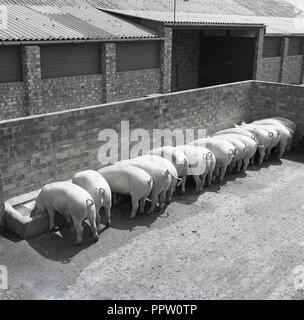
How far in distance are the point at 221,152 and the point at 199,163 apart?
2.56 feet

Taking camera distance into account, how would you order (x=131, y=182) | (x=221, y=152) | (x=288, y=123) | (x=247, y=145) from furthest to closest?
1. (x=288, y=123)
2. (x=247, y=145)
3. (x=221, y=152)
4. (x=131, y=182)

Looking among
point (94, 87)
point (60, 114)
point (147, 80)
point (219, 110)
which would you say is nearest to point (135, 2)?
point (147, 80)

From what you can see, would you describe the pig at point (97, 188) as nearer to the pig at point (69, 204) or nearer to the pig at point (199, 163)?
the pig at point (69, 204)

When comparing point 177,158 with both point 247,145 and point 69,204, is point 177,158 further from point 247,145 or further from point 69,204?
point 69,204

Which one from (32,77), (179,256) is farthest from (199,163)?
(32,77)

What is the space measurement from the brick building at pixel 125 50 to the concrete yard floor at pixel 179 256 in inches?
226

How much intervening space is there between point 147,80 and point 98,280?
11065mm

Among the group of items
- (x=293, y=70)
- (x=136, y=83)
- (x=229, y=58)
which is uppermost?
(x=229, y=58)

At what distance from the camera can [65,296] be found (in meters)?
6.43

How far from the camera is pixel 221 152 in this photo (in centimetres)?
1058

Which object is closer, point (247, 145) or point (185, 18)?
point (247, 145)

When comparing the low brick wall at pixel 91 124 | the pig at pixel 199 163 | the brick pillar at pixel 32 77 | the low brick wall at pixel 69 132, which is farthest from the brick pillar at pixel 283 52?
the pig at pixel 199 163

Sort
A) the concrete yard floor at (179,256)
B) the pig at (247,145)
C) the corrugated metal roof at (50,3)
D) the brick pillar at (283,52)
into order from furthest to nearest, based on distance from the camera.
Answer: the brick pillar at (283,52) < the corrugated metal roof at (50,3) < the pig at (247,145) < the concrete yard floor at (179,256)

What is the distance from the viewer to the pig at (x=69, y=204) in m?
7.62
